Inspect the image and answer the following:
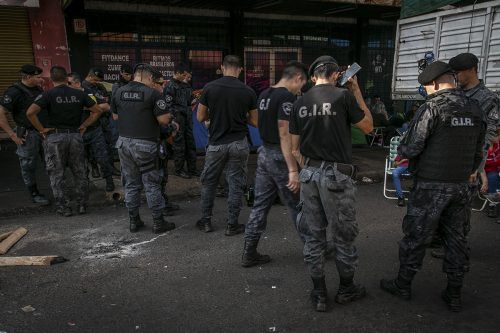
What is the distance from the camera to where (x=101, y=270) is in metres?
3.98

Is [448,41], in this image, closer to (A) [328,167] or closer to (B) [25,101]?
(A) [328,167]

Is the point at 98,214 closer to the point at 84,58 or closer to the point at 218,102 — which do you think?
the point at 218,102

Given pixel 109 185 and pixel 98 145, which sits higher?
pixel 98 145

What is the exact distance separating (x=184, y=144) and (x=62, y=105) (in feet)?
8.07

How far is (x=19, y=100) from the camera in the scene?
5.64 meters

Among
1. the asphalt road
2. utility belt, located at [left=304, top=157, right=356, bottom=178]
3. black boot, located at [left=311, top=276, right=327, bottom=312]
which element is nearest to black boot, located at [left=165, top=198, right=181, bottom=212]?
the asphalt road

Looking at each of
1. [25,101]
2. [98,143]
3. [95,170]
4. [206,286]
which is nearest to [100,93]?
[98,143]

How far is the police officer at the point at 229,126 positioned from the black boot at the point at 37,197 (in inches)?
105

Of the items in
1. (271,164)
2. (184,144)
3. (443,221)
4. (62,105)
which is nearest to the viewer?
(443,221)

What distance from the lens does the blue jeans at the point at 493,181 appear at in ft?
18.6

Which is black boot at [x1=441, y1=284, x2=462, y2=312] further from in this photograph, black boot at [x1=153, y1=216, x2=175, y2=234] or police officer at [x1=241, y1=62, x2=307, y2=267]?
black boot at [x1=153, y1=216, x2=175, y2=234]

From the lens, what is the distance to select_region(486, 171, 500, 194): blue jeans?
567 centimetres

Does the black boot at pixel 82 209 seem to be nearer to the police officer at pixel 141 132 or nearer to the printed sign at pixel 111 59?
the police officer at pixel 141 132

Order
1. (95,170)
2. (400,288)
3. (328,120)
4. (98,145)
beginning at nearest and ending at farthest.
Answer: (328,120) < (400,288) < (98,145) < (95,170)
